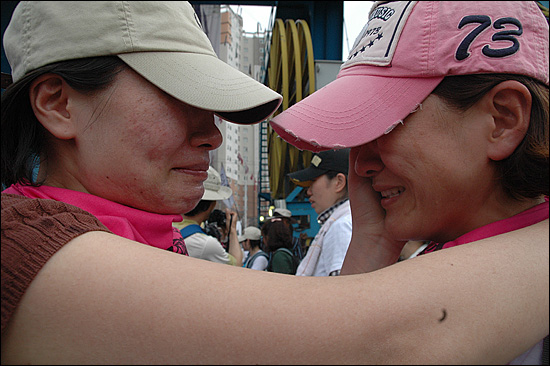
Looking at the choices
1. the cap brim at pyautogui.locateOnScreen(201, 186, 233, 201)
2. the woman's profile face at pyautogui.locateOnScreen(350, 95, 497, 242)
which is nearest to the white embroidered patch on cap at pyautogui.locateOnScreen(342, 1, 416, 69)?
the woman's profile face at pyautogui.locateOnScreen(350, 95, 497, 242)

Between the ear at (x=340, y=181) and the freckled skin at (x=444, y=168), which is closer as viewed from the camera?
the freckled skin at (x=444, y=168)

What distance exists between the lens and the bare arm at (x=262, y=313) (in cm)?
58

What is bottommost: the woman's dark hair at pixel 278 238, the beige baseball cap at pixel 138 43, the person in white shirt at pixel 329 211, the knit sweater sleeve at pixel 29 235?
the woman's dark hair at pixel 278 238

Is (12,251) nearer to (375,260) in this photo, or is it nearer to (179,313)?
(179,313)

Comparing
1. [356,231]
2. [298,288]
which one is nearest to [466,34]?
[298,288]

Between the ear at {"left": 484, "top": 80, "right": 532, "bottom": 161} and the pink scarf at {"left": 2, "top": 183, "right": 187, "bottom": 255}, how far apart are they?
0.84 metres

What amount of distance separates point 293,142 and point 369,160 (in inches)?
9.7

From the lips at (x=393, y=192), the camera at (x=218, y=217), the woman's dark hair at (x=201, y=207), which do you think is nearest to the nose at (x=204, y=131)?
the lips at (x=393, y=192)

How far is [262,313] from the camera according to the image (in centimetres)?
59

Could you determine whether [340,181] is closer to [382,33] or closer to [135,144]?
[382,33]

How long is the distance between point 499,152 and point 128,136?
0.86 metres

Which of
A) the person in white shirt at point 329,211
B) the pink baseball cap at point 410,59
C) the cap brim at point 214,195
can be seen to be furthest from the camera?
the cap brim at point 214,195

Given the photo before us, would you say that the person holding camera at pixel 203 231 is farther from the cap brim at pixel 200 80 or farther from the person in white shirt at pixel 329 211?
the cap brim at pixel 200 80

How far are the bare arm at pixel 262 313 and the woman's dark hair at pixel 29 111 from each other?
449 millimetres
